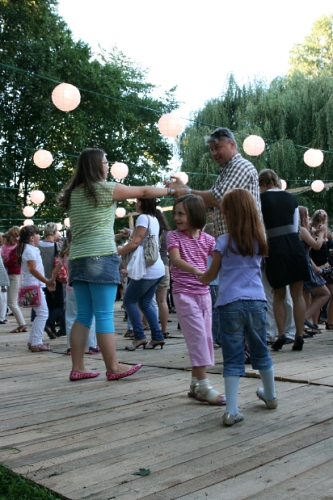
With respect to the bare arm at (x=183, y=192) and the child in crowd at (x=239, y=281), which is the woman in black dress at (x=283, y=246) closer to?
the bare arm at (x=183, y=192)

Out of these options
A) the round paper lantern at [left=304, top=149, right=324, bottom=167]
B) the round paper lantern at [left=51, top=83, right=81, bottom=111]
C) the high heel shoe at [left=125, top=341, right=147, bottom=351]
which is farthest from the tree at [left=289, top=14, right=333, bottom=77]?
the high heel shoe at [left=125, top=341, right=147, bottom=351]

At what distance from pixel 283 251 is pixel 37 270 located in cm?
312

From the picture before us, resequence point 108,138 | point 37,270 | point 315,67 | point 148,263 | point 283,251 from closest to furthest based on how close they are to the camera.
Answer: point 283,251 < point 148,263 < point 37,270 < point 108,138 < point 315,67

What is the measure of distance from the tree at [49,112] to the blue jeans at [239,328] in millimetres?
21898

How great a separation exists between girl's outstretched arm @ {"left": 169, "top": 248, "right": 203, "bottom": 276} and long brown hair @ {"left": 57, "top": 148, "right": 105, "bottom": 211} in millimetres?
924

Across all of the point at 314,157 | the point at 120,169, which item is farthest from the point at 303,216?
the point at 120,169

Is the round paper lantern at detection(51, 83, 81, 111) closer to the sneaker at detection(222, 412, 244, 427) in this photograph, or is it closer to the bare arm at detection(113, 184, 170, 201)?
the bare arm at detection(113, 184, 170, 201)

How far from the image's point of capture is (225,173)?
4742mm

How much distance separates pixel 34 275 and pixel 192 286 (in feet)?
12.3

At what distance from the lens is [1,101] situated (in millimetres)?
27672

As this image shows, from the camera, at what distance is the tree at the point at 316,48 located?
40.5 meters

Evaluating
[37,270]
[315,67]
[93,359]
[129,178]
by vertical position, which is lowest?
[93,359]

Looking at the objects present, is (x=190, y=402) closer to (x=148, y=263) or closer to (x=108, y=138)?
(x=148, y=263)

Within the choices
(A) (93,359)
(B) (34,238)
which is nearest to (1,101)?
(B) (34,238)
